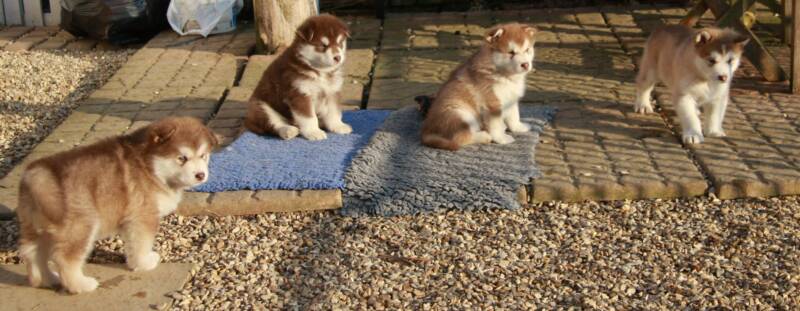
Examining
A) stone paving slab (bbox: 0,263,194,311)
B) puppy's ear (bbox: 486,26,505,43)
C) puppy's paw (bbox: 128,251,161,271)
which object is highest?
puppy's ear (bbox: 486,26,505,43)

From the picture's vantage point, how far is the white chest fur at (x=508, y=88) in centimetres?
657

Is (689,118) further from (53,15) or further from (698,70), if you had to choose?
(53,15)

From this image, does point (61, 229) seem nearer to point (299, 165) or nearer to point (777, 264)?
point (299, 165)

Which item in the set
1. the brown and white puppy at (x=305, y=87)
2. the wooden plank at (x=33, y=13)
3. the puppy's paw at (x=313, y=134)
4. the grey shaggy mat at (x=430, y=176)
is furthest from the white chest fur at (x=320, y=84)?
the wooden plank at (x=33, y=13)

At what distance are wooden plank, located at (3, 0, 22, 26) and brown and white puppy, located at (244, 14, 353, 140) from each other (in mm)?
6687

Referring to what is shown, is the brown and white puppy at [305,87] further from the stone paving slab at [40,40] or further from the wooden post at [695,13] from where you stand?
the stone paving slab at [40,40]

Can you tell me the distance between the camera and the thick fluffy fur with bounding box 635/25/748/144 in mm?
6469

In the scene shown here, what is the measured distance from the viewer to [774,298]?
4629mm

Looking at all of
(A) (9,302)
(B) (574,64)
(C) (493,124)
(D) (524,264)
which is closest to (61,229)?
(A) (9,302)

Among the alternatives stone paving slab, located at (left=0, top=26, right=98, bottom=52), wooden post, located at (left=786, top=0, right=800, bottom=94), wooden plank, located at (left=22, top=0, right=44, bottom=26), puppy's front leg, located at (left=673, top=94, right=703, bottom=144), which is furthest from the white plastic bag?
wooden post, located at (left=786, top=0, right=800, bottom=94)

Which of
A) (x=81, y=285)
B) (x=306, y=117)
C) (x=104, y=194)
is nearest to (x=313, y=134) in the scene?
(x=306, y=117)

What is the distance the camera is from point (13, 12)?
12406 millimetres

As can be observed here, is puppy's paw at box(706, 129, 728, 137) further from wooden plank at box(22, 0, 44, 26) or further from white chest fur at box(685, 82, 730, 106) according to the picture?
wooden plank at box(22, 0, 44, 26)

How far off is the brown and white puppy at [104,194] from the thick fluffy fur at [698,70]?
11.1 ft
